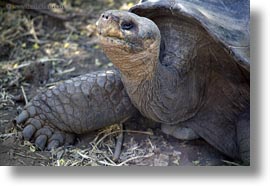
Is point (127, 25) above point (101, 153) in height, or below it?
above

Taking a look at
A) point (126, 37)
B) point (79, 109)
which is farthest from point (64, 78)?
point (126, 37)

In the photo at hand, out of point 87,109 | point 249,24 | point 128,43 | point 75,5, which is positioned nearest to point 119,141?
point 87,109

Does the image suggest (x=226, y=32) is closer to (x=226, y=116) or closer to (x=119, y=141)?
(x=226, y=116)

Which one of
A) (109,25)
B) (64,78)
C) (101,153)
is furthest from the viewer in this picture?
(64,78)

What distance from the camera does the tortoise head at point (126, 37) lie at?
2049 mm

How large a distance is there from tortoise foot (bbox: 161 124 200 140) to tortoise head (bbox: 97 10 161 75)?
0.43 metres

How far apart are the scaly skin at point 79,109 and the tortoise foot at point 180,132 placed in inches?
7.0

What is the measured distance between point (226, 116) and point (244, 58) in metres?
0.38

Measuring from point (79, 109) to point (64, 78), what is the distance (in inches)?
25.9

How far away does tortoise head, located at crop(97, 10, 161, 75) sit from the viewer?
2.05 metres

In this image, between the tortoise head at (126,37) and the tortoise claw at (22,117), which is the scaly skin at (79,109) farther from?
the tortoise head at (126,37)

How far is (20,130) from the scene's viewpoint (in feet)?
8.41

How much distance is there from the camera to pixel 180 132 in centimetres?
252

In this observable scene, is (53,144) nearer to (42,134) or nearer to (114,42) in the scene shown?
(42,134)
